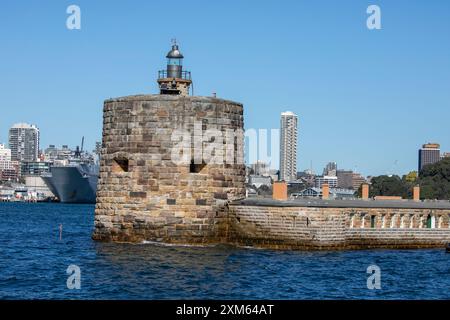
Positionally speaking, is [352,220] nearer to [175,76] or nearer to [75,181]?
[175,76]

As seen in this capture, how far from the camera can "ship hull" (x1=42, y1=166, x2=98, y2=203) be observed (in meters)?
154

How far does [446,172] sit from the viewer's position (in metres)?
Result: 116

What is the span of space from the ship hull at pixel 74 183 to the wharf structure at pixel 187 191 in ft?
374

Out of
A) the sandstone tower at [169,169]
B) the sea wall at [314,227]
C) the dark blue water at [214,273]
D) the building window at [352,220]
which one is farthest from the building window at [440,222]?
the sandstone tower at [169,169]

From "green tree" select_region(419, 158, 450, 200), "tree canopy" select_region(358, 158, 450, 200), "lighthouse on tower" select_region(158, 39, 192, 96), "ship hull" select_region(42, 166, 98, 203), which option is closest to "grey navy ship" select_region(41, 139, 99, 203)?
"ship hull" select_region(42, 166, 98, 203)

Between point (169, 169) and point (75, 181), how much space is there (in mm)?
122401

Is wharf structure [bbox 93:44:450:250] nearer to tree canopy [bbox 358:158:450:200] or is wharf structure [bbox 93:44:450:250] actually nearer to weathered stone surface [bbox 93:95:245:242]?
weathered stone surface [bbox 93:95:245:242]

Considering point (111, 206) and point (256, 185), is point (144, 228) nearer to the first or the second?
point (111, 206)

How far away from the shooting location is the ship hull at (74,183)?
154 meters

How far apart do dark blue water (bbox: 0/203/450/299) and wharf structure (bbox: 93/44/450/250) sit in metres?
0.85

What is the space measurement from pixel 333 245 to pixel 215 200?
16.3ft

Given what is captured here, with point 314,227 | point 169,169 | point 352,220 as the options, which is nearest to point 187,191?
point 169,169

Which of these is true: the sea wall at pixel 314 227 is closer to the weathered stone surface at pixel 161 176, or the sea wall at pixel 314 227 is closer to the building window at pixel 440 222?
the weathered stone surface at pixel 161 176

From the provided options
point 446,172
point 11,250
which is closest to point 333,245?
point 11,250
